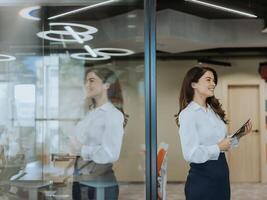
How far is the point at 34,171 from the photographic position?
514 centimetres

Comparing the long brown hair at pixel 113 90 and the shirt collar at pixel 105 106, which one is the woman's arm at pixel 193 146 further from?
the shirt collar at pixel 105 106

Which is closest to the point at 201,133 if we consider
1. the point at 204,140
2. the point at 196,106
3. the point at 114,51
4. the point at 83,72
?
the point at 204,140

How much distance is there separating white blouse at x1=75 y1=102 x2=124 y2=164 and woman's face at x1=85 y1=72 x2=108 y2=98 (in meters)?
0.18

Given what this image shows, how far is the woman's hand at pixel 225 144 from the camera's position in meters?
3.62

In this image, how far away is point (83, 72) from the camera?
17.1 feet

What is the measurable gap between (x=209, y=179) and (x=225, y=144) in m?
0.37

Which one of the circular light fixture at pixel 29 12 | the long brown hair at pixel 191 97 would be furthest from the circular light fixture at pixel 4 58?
the long brown hair at pixel 191 97

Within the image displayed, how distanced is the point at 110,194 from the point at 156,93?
1.35 meters

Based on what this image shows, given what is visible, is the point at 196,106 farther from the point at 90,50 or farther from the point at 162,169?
the point at 90,50

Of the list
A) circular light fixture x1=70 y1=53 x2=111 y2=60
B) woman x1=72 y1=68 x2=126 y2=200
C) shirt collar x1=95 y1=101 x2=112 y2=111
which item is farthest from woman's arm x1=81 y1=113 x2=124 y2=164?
circular light fixture x1=70 y1=53 x2=111 y2=60

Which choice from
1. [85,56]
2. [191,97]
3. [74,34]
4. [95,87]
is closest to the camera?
[191,97]

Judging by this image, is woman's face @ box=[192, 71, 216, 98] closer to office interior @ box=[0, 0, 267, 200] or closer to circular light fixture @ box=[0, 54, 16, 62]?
office interior @ box=[0, 0, 267, 200]

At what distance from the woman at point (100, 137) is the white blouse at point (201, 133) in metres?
0.71

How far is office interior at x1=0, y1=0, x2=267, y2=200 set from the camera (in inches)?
166
